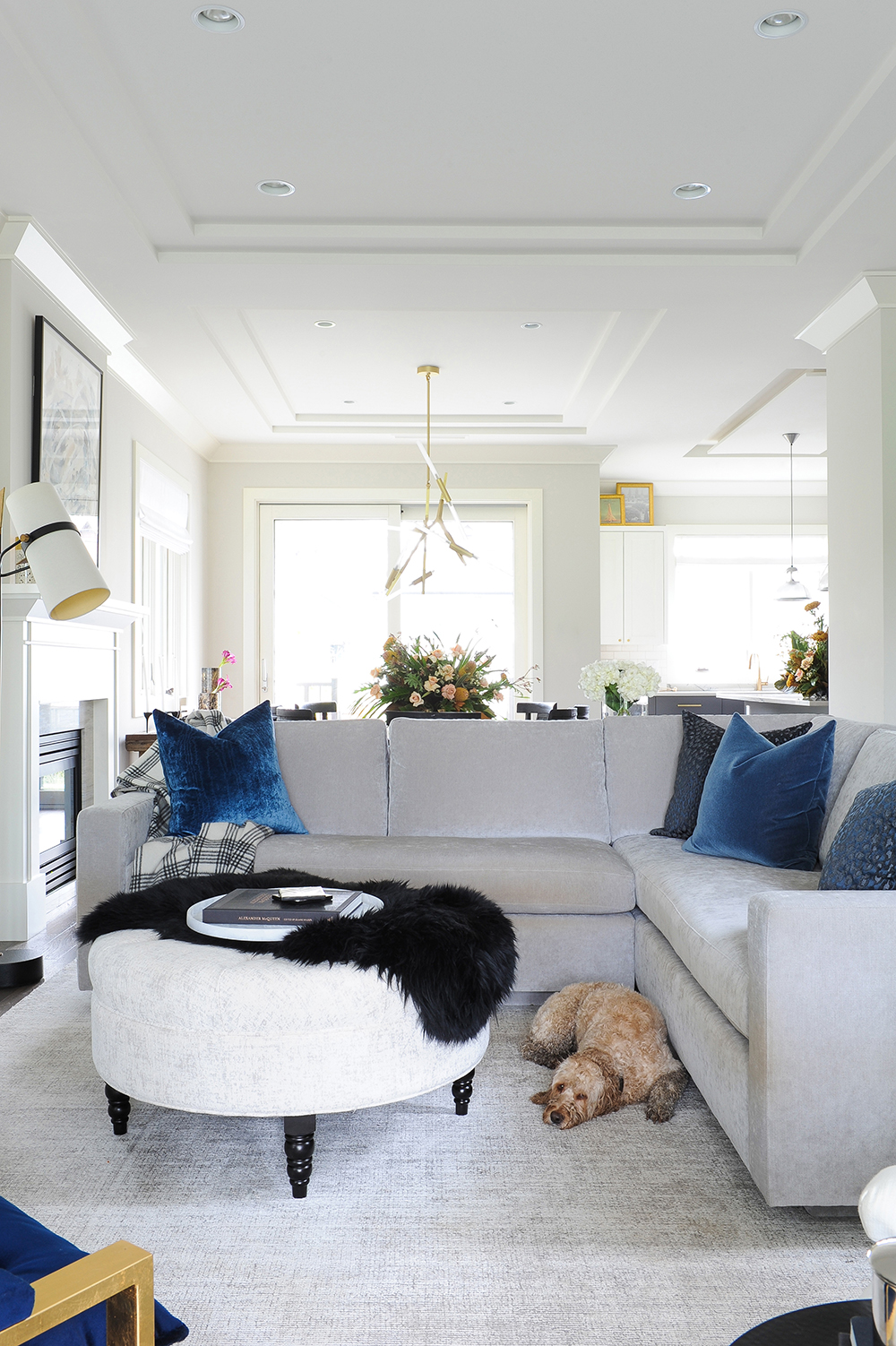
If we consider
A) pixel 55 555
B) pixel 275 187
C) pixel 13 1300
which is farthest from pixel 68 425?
pixel 13 1300

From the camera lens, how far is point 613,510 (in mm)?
9039

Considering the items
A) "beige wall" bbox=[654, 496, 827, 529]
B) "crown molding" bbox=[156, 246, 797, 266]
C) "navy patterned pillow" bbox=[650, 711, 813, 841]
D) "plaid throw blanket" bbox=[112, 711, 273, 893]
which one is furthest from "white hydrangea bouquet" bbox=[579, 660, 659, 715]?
"beige wall" bbox=[654, 496, 827, 529]

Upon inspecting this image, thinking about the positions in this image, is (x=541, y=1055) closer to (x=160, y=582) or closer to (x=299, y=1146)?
(x=299, y=1146)

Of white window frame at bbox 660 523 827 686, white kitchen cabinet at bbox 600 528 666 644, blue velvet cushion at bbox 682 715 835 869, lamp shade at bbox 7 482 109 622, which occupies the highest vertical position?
white window frame at bbox 660 523 827 686

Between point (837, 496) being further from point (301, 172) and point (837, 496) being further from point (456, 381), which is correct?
point (301, 172)

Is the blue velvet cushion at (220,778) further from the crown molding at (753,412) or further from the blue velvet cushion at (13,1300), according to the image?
the crown molding at (753,412)

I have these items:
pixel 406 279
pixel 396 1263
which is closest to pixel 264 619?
pixel 406 279

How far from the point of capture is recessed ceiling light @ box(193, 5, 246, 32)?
2.67 metres

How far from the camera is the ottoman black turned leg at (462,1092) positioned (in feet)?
7.09

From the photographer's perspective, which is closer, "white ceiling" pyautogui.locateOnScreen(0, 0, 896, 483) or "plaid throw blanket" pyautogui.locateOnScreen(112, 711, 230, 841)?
"white ceiling" pyautogui.locateOnScreen(0, 0, 896, 483)

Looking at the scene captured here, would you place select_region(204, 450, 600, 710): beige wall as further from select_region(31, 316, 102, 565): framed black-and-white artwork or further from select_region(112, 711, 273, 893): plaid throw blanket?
select_region(112, 711, 273, 893): plaid throw blanket

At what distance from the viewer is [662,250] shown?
13.7 ft

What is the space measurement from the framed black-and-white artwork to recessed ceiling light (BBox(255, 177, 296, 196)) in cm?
111

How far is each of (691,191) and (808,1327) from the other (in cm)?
378
